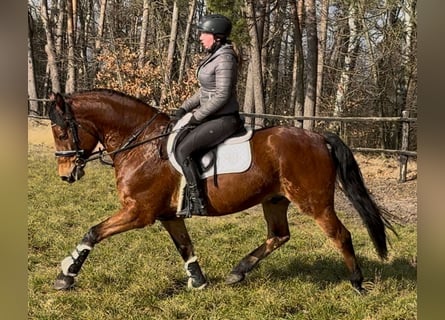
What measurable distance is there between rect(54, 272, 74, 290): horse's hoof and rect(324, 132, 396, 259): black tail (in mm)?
2436

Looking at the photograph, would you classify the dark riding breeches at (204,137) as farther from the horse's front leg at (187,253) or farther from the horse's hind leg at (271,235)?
the horse's hind leg at (271,235)

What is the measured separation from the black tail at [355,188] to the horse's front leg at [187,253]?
147cm

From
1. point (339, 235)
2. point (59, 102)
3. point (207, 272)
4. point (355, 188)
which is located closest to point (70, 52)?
point (59, 102)

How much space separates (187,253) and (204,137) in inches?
44.7

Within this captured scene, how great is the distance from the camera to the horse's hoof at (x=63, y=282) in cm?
391

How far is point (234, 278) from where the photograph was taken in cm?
429

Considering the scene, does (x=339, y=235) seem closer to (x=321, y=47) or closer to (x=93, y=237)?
(x=93, y=237)

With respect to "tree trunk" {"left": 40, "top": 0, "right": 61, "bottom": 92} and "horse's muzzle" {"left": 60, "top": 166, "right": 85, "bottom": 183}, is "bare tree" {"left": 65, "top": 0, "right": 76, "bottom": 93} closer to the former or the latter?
"tree trunk" {"left": 40, "top": 0, "right": 61, "bottom": 92}

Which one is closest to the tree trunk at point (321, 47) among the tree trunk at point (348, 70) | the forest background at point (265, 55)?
the forest background at point (265, 55)

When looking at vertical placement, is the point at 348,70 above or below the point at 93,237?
above

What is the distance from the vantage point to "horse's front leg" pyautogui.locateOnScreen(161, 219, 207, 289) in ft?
13.9

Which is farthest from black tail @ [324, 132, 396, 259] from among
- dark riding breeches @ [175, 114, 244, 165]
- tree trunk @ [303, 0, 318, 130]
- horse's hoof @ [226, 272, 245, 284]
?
tree trunk @ [303, 0, 318, 130]

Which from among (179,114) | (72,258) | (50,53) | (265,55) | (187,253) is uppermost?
(265,55)
